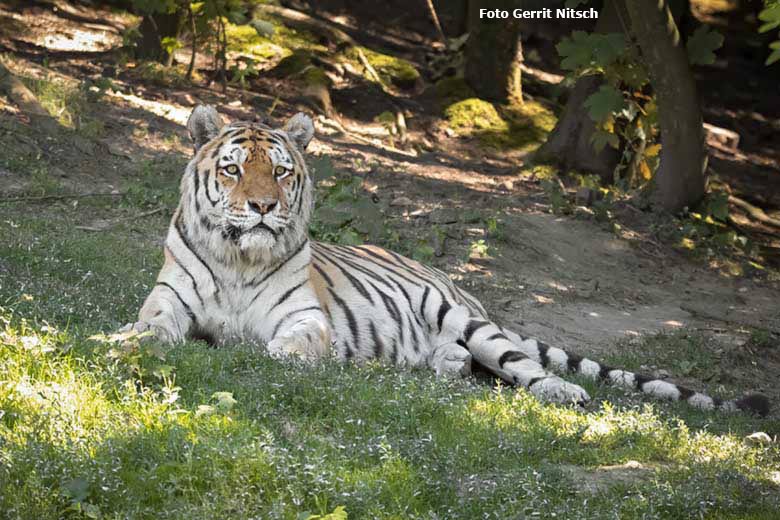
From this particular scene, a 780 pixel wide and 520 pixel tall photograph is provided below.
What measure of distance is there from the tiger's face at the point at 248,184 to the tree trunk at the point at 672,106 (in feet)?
23.7

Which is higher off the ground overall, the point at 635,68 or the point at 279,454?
the point at 635,68

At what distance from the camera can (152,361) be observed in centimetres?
542

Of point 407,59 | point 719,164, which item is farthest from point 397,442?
point 407,59

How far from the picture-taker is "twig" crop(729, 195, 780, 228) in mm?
16250

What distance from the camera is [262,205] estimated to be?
6.85 meters

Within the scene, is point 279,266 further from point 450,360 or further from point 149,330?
point 450,360

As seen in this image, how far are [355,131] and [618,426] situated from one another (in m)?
10.9

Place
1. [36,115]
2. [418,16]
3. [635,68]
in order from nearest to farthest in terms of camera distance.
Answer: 1. [36,115]
2. [635,68]
3. [418,16]

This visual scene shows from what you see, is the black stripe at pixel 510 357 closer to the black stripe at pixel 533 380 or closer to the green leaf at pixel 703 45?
the black stripe at pixel 533 380

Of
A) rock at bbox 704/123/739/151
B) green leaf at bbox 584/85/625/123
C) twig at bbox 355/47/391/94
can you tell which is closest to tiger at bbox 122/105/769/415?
green leaf at bbox 584/85/625/123

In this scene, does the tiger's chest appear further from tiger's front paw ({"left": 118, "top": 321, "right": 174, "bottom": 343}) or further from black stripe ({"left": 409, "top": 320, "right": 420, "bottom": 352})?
black stripe ({"left": 409, "top": 320, "right": 420, "bottom": 352})

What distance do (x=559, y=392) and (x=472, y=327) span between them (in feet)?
3.71

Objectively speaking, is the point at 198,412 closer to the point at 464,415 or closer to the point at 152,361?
the point at 152,361

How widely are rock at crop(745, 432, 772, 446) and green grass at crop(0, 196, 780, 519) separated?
11cm
